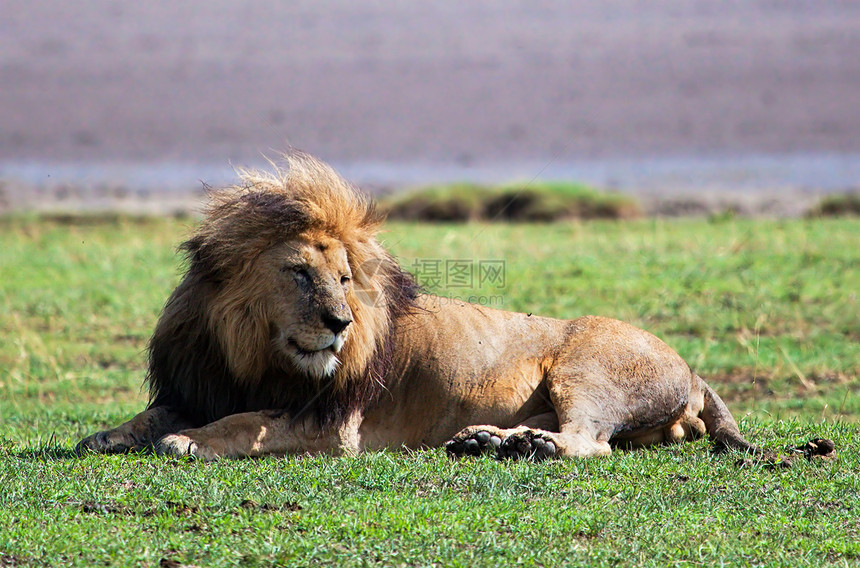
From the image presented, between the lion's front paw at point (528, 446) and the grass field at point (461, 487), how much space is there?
0.35 feet

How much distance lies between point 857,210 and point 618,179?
20.4 feet

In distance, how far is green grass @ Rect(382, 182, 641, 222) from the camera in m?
17.3

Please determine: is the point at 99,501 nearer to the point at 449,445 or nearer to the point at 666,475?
the point at 449,445

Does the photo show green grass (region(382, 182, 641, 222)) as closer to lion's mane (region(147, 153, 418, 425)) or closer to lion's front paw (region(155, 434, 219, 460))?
lion's mane (region(147, 153, 418, 425))

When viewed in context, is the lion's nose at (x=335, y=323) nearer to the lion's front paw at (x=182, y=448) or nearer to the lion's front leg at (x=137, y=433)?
the lion's front paw at (x=182, y=448)

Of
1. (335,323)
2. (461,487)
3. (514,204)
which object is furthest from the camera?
(514,204)

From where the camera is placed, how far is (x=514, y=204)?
17312mm

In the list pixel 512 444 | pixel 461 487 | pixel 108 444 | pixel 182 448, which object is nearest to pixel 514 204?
pixel 512 444

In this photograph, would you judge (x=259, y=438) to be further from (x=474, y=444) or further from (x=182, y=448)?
(x=474, y=444)

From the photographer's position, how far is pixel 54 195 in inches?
840

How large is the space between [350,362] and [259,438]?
1.85ft

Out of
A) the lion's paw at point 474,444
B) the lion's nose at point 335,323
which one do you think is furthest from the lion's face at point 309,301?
the lion's paw at point 474,444

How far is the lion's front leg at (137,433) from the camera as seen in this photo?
5.52 m

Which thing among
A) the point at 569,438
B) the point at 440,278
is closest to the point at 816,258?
the point at 440,278
